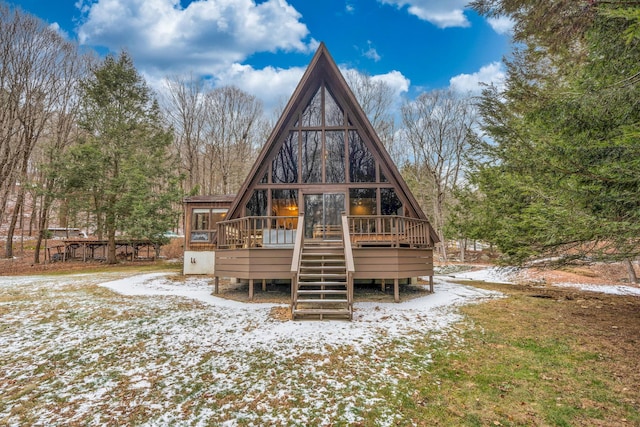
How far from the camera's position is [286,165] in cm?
1050

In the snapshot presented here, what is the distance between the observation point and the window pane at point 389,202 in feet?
33.6

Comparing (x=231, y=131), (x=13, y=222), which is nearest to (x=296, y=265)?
(x=13, y=222)

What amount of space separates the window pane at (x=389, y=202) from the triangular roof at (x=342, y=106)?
271mm

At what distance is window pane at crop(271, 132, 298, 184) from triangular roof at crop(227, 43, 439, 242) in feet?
0.74

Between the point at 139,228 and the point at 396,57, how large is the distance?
2339 cm

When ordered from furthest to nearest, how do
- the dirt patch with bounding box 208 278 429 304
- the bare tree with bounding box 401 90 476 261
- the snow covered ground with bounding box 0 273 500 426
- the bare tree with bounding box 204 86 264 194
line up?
the bare tree with bounding box 204 86 264 194 < the bare tree with bounding box 401 90 476 261 < the dirt patch with bounding box 208 278 429 304 < the snow covered ground with bounding box 0 273 500 426

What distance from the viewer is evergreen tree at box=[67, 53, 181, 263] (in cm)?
1648

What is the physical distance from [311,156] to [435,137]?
1719 cm

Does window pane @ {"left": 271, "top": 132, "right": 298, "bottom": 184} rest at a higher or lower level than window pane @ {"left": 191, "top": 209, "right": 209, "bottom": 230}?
higher

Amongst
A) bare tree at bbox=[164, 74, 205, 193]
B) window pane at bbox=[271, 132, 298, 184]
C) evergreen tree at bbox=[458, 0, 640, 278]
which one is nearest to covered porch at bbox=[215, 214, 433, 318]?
window pane at bbox=[271, 132, 298, 184]

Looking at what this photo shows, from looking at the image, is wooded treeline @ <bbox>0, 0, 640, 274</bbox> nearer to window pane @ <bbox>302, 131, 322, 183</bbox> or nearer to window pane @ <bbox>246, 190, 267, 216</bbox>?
window pane @ <bbox>302, 131, 322, 183</bbox>

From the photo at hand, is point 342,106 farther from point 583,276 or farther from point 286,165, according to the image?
point 583,276

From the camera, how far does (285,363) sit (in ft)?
14.5

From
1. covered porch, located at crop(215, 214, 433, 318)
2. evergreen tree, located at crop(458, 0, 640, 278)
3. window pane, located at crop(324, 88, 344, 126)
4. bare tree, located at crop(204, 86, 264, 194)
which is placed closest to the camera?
evergreen tree, located at crop(458, 0, 640, 278)
